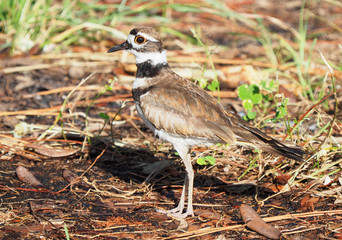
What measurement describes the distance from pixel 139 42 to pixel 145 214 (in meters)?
1.75

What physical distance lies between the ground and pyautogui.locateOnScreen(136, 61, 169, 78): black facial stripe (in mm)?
375

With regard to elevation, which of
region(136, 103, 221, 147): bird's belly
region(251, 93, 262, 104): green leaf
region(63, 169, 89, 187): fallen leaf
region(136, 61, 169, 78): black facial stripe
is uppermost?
region(136, 61, 169, 78): black facial stripe

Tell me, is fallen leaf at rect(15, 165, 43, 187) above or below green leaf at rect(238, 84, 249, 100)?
below

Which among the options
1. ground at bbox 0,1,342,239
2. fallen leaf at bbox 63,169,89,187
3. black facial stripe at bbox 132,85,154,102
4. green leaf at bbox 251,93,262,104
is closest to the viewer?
ground at bbox 0,1,342,239

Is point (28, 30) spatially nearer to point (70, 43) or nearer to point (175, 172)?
point (70, 43)

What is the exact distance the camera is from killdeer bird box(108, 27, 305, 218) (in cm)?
438

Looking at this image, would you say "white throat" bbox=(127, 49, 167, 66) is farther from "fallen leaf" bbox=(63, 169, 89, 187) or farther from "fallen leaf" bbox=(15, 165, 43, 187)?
"fallen leaf" bbox=(15, 165, 43, 187)

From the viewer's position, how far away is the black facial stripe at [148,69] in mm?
4863

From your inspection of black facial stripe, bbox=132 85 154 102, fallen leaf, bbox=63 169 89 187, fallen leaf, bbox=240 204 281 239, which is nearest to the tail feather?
fallen leaf, bbox=240 204 281 239

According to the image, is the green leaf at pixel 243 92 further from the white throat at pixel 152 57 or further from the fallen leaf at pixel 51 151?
the fallen leaf at pixel 51 151

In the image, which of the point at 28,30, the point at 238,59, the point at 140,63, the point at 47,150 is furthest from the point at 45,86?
the point at 238,59

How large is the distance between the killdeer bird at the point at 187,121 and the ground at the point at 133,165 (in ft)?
1.31

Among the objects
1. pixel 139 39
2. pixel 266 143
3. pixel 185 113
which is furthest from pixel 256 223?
pixel 139 39

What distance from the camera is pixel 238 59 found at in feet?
26.8
